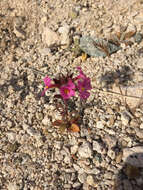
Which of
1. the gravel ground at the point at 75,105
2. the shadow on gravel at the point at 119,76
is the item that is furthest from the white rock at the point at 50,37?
the shadow on gravel at the point at 119,76

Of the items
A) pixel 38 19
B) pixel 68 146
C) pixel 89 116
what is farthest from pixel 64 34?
pixel 68 146

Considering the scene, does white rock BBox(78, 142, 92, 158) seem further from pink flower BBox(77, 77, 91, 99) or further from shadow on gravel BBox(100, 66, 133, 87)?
shadow on gravel BBox(100, 66, 133, 87)

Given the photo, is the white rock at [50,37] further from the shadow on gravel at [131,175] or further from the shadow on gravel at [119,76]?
the shadow on gravel at [131,175]

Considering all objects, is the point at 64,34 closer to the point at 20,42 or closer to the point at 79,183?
the point at 20,42

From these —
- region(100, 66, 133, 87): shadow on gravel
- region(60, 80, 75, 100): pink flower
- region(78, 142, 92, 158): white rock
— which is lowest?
region(78, 142, 92, 158): white rock

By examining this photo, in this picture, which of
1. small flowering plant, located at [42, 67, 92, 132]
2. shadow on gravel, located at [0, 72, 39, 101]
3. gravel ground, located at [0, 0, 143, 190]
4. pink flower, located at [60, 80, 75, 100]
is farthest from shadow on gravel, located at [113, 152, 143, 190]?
shadow on gravel, located at [0, 72, 39, 101]

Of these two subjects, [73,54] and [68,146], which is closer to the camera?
[68,146]
